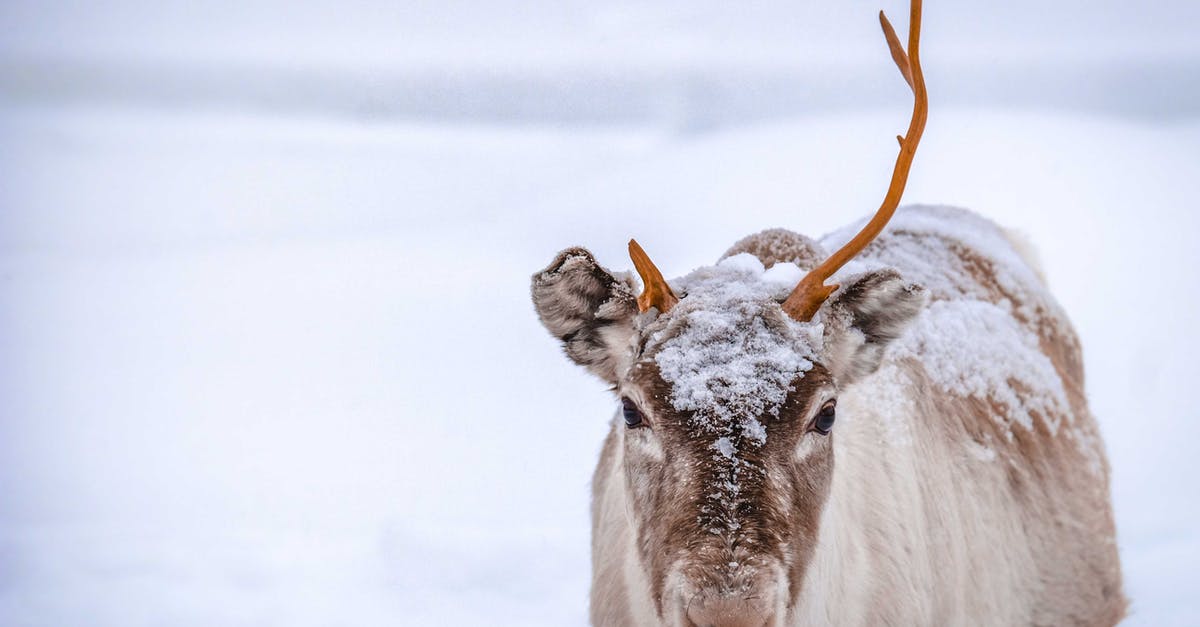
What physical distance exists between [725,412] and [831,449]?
Answer: 1.43 ft

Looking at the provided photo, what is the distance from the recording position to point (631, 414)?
2.54 metres

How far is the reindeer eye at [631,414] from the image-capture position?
8.28 feet

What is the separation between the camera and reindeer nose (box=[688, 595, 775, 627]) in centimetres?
209

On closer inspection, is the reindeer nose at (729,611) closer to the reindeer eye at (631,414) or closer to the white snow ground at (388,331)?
the reindeer eye at (631,414)

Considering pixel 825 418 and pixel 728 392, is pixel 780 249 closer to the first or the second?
pixel 825 418

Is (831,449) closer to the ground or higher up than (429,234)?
closer to the ground

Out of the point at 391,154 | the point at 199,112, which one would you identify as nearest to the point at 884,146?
the point at 391,154

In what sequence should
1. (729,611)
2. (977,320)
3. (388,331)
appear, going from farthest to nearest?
(388,331) → (977,320) → (729,611)

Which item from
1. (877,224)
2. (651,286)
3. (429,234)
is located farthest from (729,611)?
(429,234)

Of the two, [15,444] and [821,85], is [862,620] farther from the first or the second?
[821,85]

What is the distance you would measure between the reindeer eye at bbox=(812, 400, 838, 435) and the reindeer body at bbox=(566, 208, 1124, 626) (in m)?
0.23

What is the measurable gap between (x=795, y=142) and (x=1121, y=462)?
659cm

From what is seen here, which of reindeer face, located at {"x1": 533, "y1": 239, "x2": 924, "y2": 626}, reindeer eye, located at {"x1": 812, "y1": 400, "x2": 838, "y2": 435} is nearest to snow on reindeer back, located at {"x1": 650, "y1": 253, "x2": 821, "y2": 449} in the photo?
reindeer face, located at {"x1": 533, "y1": 239, "x2": 924, "y2": 626}

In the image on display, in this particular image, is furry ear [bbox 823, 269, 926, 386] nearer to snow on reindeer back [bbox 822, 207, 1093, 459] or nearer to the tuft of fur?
snow on reindeer back [bbox 822, 207, 1093, 459]
